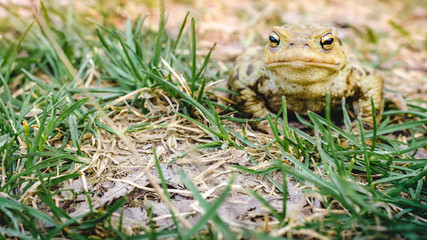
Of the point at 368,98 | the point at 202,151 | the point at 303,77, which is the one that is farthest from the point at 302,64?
the point at 202,151

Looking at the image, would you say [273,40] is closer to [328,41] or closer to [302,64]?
[302,64]

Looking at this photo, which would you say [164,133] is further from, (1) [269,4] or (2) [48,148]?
(1) [269,4]

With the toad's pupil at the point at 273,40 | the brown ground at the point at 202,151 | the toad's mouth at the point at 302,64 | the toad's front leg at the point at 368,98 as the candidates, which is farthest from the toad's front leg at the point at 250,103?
the toad's front leg at the point at 368,98

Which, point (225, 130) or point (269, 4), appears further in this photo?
Result: point (269, 4)

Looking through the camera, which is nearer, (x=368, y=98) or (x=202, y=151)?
(x=202, y=151)

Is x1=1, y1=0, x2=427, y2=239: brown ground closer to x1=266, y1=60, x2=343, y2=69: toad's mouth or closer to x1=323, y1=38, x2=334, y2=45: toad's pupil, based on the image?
x1=266, y1=60, x2=343, y2=69: toad's mouth

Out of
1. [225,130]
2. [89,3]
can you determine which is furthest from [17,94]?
[89,3]

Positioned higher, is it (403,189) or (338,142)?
(338,142)
